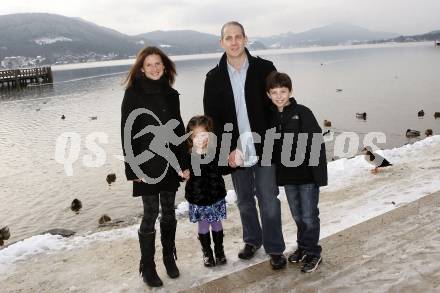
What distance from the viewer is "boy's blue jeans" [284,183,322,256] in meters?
4.83

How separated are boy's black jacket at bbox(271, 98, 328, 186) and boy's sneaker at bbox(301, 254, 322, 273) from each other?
2.96ft

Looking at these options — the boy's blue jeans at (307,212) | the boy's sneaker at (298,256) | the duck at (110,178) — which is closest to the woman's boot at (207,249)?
the boy's sneaker at (298,256)

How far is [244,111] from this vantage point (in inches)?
190

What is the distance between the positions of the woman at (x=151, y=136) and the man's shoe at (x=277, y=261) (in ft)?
4.47

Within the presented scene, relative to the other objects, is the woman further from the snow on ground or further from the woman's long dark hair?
the snow on ground

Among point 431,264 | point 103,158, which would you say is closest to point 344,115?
point 103,158

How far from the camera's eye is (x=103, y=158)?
737 inches

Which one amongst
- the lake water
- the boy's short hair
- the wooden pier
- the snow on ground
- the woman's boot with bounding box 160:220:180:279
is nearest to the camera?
the boy's short hair

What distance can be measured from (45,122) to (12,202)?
20255 millimetres

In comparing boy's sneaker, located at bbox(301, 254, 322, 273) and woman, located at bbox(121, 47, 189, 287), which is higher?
woman, located at bbox(121, 47, 189, 287)

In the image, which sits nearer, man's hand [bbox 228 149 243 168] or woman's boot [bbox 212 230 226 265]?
man's hand [bbox 228 149 243 168]

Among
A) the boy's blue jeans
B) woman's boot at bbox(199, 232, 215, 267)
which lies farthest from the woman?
the boy's blue jeans

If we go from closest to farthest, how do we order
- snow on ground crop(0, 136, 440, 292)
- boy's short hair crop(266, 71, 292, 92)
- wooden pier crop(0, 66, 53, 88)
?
boy's short hair crop(266, 71, 292, 92) < snow on ground crop(0, 136, 440, 292) < wooden pier crop(0, 66, 53, 88)

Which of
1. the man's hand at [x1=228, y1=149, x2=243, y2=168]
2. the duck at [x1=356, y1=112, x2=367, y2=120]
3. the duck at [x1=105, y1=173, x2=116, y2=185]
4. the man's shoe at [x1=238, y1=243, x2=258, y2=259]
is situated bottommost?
→ the duck at [x1=105, y1=173, x2=116, y2=185]
